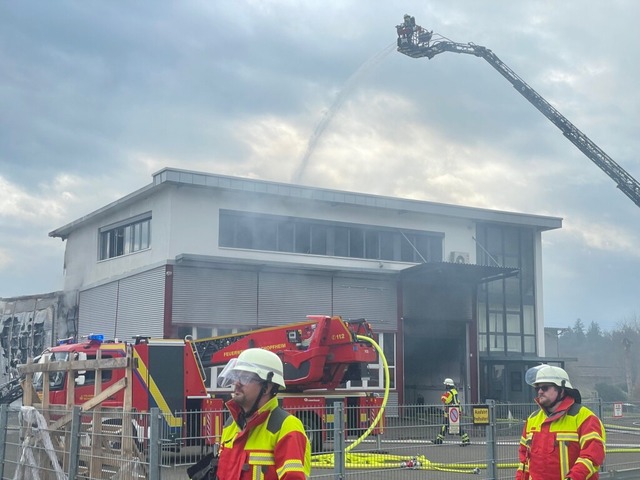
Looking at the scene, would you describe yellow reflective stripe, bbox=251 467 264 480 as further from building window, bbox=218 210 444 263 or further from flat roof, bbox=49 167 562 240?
building window, bbox=218 210 444 263

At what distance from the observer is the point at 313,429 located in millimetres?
9953

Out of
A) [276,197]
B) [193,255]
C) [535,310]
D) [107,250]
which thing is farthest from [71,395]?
[535,310]

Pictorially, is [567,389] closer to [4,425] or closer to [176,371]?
[4,425]

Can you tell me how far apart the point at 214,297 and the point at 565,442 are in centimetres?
1963

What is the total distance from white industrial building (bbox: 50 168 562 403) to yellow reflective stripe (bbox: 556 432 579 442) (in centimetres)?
1717

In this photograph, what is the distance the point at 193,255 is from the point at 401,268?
9190 mm

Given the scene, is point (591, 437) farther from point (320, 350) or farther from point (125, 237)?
point (125, 237)

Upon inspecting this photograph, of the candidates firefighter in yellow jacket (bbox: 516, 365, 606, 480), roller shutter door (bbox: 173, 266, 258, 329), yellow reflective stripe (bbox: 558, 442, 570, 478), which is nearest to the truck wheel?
firefighter in yellow jacket (bbox: 516, 365, 606, 480)

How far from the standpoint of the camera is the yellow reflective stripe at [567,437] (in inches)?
237

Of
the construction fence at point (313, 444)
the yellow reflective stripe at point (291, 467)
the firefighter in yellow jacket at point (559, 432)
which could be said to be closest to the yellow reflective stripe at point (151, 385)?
the construction fence at point (313, 444)

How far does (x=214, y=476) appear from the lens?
186 inches

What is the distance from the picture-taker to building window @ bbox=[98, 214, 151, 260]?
2692 cm

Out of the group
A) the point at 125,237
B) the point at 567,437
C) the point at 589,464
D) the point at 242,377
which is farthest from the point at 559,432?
the point at 125,237

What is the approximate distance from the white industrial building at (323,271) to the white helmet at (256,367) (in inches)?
751
